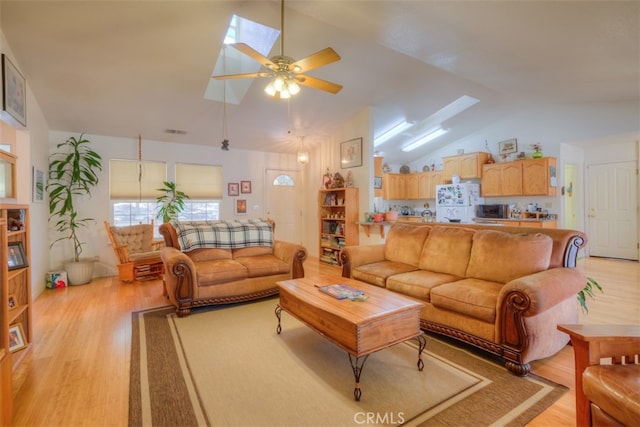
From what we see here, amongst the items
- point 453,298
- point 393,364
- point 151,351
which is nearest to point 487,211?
point 453,298

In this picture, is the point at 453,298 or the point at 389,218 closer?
the point at 453,298

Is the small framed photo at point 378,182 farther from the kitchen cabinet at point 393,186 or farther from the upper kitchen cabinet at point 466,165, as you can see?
the upper kitchen cabinet at point 466,165

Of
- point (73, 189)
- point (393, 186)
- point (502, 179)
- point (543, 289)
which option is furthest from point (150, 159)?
point (502, 179)

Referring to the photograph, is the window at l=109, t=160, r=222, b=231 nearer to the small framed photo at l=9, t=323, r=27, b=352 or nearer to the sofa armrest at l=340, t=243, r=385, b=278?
the small framed photo at l=9, t=323, r=27, b=352

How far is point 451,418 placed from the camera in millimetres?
1649

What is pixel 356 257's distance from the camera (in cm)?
352

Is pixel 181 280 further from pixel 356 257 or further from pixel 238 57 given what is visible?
pixel 238 57

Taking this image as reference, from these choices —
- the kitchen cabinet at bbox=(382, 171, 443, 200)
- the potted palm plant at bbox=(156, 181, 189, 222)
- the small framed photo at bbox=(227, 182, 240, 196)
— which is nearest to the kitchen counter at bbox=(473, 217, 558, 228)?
the kitchen cabinet at bbox=(382, 171, 443, 200)

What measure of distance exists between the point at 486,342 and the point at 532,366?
0.35m

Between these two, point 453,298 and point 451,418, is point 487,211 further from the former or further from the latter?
point 451,418

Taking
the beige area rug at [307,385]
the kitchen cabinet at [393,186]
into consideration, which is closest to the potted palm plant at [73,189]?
the beige area rug at [307,385]

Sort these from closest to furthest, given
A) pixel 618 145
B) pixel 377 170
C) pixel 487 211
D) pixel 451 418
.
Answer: pixel 451 418
pixel 618 145
pixel 487 211
pixel 377 170

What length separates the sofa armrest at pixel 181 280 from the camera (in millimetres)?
3131

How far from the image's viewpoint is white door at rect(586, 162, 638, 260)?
5.79 metres
